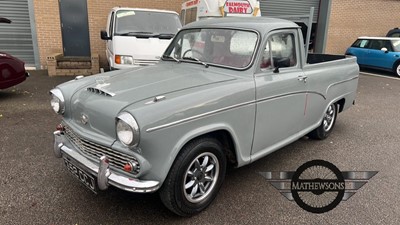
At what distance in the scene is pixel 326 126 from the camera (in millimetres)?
4941

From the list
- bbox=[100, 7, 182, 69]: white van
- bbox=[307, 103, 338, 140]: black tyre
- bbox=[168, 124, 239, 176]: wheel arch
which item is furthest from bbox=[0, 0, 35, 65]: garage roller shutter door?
bbox=[168, 124, 239, 176]: wheel arch

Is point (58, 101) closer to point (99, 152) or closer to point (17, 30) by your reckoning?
point (99, 152)

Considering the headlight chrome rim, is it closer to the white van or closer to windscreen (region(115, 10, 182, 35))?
the white van

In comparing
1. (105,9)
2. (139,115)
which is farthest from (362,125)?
(105,9)

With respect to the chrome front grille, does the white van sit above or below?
above

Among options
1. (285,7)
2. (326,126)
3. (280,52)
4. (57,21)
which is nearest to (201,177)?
(280,52)

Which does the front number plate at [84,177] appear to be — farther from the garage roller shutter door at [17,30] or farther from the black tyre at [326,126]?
the garage roller shutter door at [17,30]

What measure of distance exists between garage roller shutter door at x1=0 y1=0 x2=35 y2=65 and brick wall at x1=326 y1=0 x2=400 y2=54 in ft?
40.9

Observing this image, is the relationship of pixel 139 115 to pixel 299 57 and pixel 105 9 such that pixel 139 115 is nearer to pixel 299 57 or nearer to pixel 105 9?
pixel 299 57

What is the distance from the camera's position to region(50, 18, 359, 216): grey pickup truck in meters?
2.43

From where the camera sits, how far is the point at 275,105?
3342 mm

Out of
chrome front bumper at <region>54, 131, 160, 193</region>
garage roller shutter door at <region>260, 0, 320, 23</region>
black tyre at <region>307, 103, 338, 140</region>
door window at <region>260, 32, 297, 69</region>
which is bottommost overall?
black tyre at <region>307, 103, 338, 140</region>

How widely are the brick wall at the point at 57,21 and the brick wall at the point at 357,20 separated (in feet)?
26.6

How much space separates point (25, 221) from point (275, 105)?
267cm
